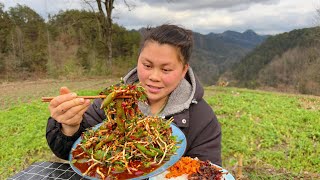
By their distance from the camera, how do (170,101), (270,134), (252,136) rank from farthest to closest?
(270,134)
(252,136)
(170,101)

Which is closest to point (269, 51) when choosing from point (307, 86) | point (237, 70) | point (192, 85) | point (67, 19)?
point (237, 70)

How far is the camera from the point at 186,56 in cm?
234

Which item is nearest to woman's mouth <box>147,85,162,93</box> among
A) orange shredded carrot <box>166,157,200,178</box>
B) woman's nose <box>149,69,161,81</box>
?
woman's nose <box>149,69,161,81</box>

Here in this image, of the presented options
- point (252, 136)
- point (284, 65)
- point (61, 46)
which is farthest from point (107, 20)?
point (284, 65)

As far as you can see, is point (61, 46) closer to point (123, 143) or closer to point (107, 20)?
point (107, 20)

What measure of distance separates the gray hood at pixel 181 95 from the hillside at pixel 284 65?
122 feet

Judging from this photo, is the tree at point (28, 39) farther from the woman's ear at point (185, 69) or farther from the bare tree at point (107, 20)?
the woman's ear at point (185, 69)

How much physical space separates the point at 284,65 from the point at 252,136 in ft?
178

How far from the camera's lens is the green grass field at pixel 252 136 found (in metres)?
5.52

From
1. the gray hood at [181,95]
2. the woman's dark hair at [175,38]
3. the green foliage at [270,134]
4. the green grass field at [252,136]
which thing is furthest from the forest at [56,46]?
the woman's dark hair at [175,38]

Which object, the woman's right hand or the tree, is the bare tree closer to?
the tree

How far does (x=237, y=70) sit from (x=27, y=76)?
57.6 metres

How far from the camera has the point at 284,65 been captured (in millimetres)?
56656

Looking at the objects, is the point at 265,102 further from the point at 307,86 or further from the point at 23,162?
the point at 307,86
